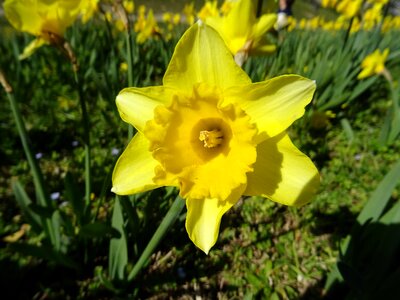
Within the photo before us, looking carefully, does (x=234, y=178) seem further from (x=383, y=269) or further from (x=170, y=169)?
(x=383, y=269)

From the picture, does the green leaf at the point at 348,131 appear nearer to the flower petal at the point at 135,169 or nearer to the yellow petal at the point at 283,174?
the yellow petal at the point at 283,174

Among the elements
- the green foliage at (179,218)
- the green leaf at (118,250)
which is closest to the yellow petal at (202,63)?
the green foliage at (179,218)

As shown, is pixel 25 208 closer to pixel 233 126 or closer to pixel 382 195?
pixel 233 126

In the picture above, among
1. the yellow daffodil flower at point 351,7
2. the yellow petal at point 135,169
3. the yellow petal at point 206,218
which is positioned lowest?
the yellow petal at point 206,218

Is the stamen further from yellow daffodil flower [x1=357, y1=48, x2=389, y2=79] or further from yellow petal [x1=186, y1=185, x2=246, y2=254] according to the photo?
yellow daffodil flower [x1=357, y1=48, x2=389, y2=79]

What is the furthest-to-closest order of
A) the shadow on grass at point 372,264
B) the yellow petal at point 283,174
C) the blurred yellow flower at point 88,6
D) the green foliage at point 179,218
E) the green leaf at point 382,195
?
1. the blurred yellow flower at point 88,6
2. the green foliage at point 179,218
3. the green leaf at point 382,195
4. the shadow on grass at point 372,264
5. the yellow petal at point 283,174
